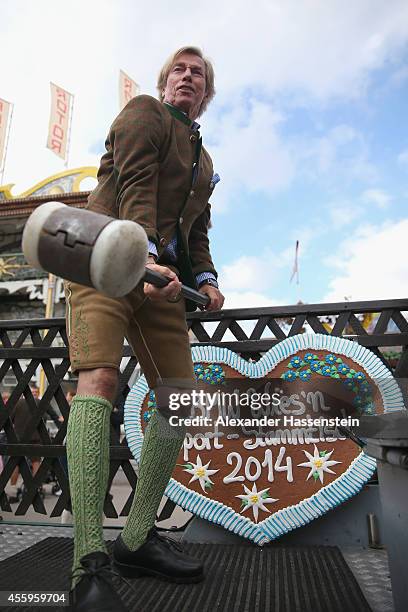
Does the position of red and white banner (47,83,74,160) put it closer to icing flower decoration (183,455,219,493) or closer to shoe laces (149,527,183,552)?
icing flower decoration (183,455,219,493)

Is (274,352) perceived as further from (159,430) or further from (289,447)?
(159,430)

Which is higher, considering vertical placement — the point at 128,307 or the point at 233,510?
the point at 128,307

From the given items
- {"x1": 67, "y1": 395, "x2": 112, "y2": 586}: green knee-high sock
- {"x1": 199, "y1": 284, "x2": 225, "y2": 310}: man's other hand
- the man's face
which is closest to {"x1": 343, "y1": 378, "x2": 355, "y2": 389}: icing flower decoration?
{"x1": 199, "y1": 284, "x2": 225, "y2": 310}: man's other hand

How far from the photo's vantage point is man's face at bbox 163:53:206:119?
1.60m

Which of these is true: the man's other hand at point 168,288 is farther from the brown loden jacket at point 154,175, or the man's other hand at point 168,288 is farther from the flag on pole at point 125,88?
the flag on pole at point 125,88

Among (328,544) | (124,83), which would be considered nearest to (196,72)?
(328,544)

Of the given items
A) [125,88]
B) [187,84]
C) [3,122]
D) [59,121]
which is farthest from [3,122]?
[187,84]

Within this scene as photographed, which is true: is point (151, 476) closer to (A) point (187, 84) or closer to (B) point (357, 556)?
(B) point (357, 556)

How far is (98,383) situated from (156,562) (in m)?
0.60

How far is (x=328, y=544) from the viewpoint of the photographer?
6.18ft

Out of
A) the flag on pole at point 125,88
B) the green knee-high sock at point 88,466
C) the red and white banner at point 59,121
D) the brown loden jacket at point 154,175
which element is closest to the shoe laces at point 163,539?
the green knee-high sock at point 88,466

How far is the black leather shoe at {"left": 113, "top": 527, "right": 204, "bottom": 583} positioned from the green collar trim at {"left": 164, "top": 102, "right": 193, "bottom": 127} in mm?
1327

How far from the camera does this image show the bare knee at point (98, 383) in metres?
1.20

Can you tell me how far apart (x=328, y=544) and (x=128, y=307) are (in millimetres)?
1329
